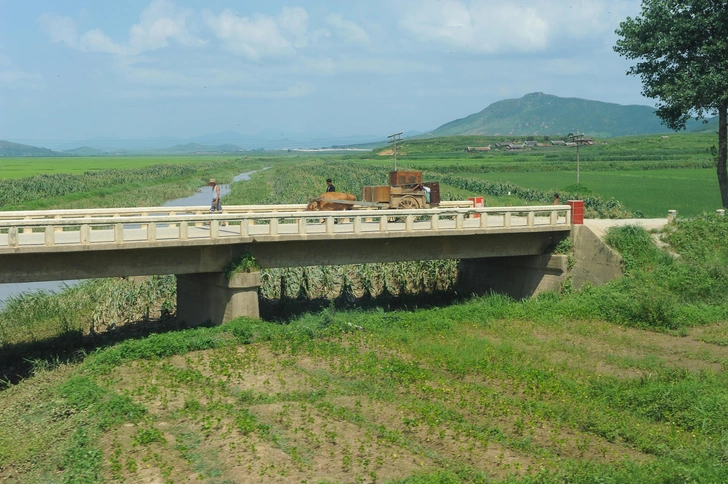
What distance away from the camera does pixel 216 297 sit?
2291cm

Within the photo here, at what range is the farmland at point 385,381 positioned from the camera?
1280 centimetres

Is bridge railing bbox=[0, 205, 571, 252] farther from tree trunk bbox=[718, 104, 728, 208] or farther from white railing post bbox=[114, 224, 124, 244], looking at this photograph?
tree trunk bbox=[718, 104, 728, 208]

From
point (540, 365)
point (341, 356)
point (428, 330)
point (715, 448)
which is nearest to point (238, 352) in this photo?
point (341, 356)

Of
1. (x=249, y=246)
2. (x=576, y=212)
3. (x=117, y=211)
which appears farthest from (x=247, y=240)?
(x=576, y=212)

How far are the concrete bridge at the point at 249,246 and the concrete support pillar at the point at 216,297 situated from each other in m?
0.03

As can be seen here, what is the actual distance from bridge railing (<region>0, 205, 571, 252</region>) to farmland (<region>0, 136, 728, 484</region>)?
2437 mm

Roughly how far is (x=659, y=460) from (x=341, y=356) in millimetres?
8321

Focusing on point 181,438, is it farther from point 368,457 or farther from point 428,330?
point 428,330

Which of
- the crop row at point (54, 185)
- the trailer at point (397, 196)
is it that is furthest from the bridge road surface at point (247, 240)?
the crop row at point (54, 185)

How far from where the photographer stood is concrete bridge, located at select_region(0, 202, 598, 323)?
20172 mm

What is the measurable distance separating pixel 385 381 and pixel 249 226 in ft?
26.4

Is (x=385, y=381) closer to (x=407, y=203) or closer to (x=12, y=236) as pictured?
(x=12, y=236)

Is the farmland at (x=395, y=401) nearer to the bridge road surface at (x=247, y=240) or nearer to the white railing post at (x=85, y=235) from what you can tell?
the bridge road surface at (x=247, y=240)

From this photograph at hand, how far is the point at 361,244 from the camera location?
24578 mm
